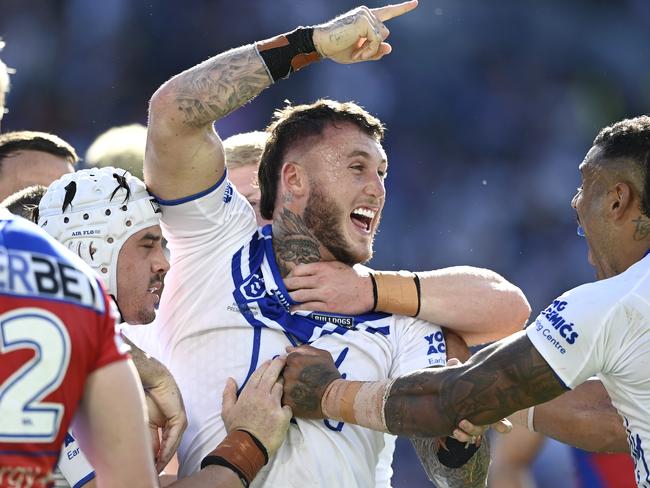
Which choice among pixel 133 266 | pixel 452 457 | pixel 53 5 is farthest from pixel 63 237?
pixel 53 5

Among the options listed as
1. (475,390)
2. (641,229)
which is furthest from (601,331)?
(641,229)

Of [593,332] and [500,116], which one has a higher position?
[593,332]

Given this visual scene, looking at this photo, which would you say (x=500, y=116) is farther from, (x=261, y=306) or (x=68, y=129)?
(x=261, y=306)

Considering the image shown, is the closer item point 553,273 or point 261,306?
point 261,306

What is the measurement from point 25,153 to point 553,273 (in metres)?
6.31

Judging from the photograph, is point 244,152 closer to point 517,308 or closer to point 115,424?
point 517,308

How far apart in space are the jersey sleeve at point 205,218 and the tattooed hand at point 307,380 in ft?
2.28

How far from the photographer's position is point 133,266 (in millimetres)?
4066

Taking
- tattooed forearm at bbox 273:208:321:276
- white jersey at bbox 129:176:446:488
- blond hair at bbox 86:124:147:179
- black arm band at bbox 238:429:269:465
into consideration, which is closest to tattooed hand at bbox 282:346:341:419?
white jersey at bbox 129:176:446:488

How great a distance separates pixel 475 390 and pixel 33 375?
74.2 inches

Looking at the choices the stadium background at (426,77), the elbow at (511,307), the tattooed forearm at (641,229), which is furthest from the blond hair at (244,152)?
the stadium background at (426,77)

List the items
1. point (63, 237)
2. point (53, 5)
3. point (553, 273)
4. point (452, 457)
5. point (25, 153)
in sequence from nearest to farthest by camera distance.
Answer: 1. point (63, 237)
2. point (452, 457)
3. point (25, 153)
4. point (553, 273)
5. point (53, 5)

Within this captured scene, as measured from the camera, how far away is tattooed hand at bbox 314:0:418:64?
416 centimetres

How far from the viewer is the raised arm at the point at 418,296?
175 inches
